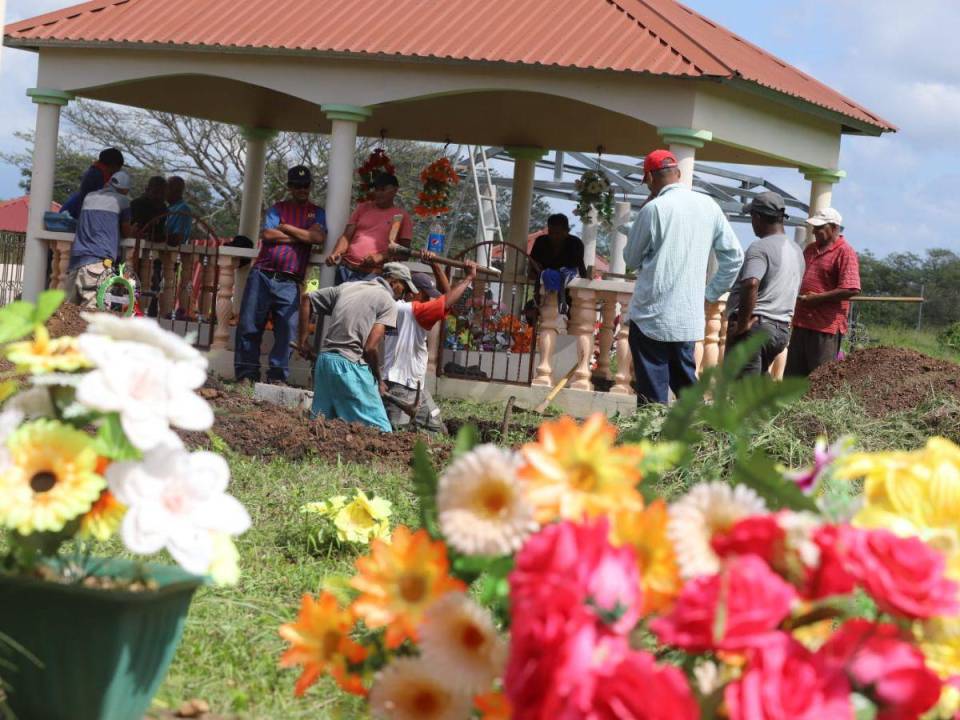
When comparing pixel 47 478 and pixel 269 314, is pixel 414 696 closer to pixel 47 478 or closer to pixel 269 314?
pixel 47 478

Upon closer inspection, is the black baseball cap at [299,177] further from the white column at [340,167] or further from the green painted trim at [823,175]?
the green painted trim at [823,175]

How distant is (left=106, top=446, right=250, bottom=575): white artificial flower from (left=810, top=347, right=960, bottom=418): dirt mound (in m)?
6.54

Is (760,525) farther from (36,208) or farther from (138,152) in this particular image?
(138,152)

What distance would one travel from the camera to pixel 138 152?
122ft

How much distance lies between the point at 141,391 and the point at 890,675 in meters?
1.30

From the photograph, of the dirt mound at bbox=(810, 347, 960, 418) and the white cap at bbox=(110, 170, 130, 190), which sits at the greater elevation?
the white cap at bbox=(110, 170, 130, 190)

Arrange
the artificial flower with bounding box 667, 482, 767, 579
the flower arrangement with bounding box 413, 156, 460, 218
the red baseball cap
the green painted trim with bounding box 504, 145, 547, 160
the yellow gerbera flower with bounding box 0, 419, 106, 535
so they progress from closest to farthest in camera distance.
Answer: the artificial flower with bounding box 667, 482, 767, 579, the yellow gerbera flower with bounding box 0, 419, 106, 535, the red baseball cap, the flower arrangement with bounding box 413, 156, 460, 218, the green painted trim with bounding box 504, 145, 547, 160

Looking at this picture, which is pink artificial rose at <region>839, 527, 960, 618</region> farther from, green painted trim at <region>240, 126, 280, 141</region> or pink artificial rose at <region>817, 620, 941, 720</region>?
green painted trim at <region>240, 126, 280, 141</region>

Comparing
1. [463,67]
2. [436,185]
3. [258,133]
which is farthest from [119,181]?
[436,185]

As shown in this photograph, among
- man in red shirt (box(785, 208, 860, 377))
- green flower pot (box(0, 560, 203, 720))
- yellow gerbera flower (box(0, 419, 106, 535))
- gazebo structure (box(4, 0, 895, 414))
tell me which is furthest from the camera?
gazebo structure (box(4, 0, 895, 414))

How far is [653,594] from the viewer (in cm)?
199

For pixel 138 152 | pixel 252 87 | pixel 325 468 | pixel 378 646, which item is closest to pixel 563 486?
pixel 378 646

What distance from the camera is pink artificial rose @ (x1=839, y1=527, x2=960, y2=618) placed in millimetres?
1732

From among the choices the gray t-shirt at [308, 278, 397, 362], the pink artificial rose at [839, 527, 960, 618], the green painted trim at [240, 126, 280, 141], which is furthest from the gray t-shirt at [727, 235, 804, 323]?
the green painted trim at [240, 126, 280, 141]
